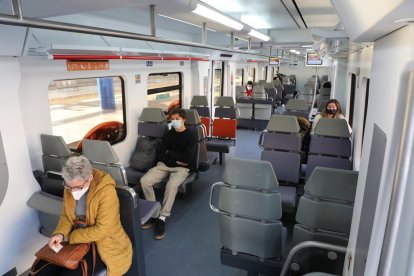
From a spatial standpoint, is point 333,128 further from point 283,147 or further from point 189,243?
point 189,243

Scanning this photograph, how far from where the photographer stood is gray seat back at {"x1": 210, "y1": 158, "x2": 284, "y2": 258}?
268 centimetres

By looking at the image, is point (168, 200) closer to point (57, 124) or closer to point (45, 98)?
point (45, 98)

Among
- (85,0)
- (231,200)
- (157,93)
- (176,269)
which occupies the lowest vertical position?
(176,269)

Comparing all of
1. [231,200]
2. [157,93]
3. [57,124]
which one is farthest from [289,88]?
[231,200]

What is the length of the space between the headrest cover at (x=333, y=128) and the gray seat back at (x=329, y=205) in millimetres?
1942

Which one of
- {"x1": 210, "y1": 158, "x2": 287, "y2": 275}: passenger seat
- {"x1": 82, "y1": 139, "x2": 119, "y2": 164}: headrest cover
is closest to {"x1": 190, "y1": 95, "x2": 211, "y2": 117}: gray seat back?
{"x1": 82, "y1": 139, "x2": 119, "y2": 164}: headrest cover

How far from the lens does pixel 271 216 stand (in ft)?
8.81

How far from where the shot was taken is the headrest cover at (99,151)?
3454 millimetres

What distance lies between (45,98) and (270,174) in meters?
2.99

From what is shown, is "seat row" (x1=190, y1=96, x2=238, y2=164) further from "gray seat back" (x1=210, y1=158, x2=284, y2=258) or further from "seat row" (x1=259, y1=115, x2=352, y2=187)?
"gray seat back" (x1=210, y1=158, x2=284, y2=258)

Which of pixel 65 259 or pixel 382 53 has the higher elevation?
pixel 382 53

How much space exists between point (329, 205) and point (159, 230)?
2.42m

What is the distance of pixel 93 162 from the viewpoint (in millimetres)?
3455

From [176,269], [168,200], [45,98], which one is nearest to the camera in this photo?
[176,269]
